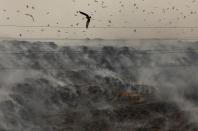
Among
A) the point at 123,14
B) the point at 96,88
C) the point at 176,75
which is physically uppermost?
the point at 123,14

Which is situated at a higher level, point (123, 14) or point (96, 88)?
point (123, 14)

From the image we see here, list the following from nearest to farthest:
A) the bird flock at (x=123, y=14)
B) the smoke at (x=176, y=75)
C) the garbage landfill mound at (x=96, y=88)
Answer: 1. the bird flock at (x=123, y=14)
2. the garbage landfill mound at (x=96, y=88)
3. the smoke at (x=176, y=75)

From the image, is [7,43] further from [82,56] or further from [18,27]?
[82,56]

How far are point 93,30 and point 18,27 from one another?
6.41 ft

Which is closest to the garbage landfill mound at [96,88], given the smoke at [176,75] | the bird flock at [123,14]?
the smoke at [176,75]

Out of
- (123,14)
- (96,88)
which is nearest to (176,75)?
(96,88)

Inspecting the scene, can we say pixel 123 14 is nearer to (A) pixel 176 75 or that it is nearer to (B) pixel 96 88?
(B) pixel 96 88

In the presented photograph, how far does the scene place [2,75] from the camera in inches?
347

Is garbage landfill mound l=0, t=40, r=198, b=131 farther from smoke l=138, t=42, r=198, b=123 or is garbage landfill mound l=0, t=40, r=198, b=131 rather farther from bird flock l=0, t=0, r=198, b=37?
bird flock l=0, t=0, r=198, b=37

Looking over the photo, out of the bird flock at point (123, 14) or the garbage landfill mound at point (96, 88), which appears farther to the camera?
the garbage landfill mound at point (96, 88)

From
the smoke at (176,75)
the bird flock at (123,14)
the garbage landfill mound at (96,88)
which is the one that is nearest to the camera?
the bird flock at (123,14)

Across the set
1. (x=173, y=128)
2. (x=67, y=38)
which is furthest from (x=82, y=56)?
(x=173, y=128)

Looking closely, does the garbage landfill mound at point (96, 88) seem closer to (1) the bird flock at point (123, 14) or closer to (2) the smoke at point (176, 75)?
(2) the smoke at point (176, 75)

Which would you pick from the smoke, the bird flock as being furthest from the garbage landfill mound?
the bird flock
